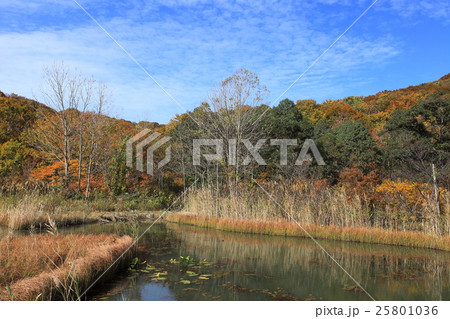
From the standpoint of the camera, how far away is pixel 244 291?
467 centimetres

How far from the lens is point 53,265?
4918 millimetres

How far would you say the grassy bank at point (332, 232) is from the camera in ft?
25.7

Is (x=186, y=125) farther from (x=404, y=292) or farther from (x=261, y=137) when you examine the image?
(x=404, y=292)

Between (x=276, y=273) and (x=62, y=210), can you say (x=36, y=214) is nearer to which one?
(x=62, y=210)

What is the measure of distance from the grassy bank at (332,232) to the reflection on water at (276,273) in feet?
0.92
